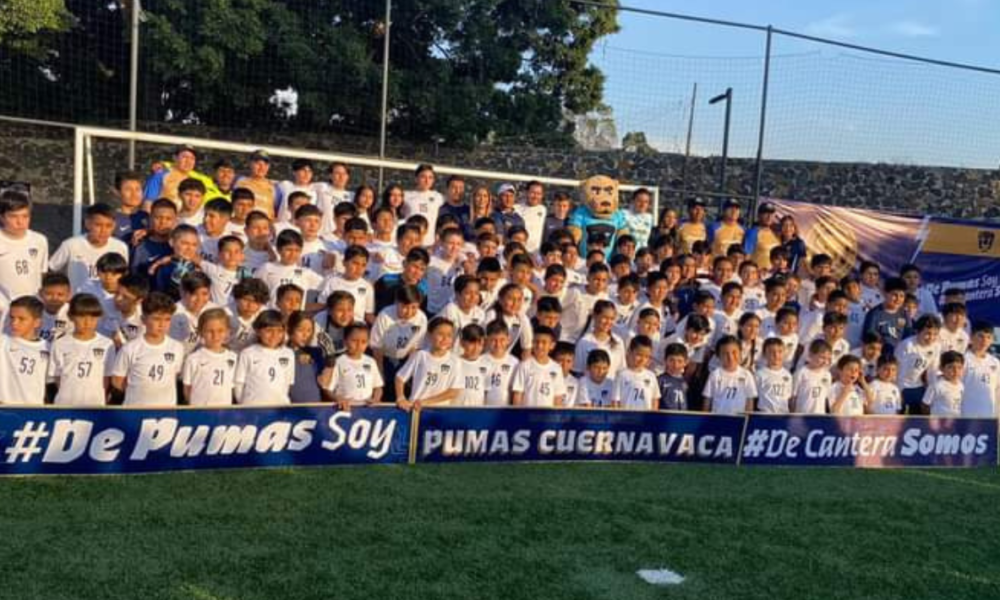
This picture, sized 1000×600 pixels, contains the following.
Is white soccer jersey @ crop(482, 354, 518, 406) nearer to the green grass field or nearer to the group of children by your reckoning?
the group of children

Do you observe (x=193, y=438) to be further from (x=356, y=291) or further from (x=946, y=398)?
(x=946, y=398)

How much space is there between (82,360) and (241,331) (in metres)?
1.16

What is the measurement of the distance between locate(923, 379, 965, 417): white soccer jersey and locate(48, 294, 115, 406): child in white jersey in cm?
711

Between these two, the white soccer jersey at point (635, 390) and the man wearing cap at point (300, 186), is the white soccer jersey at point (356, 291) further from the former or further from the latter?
the white soccer jersey at point (635, 390)

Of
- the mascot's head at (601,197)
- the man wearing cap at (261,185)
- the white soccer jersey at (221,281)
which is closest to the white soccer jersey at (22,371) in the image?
the white soccer jersey at (221,281)

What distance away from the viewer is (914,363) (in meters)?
8.00

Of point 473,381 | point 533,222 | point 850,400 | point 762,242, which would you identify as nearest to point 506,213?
point 533,222

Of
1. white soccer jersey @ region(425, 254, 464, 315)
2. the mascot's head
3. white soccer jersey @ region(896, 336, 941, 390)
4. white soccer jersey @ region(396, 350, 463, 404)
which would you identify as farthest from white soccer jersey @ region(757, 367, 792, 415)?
the mascot's head

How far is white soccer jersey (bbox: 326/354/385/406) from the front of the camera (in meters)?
6.02

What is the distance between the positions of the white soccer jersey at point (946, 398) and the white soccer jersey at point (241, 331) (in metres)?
6.21

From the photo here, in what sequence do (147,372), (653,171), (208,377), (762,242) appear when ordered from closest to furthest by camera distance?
(147,372) < (208,377) < (762,242) < (653,171)

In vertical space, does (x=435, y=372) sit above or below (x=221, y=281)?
below

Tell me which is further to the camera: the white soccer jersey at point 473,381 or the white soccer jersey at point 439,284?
the white soccer jersey at point 439,284

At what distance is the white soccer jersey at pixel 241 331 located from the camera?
6.09 meters
